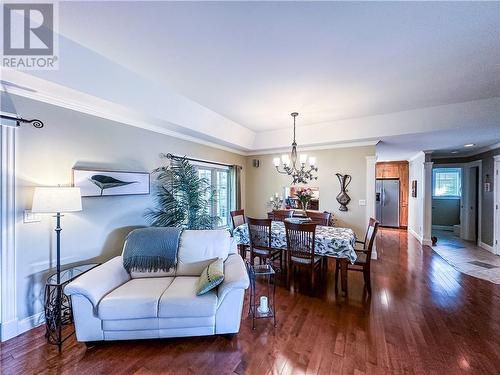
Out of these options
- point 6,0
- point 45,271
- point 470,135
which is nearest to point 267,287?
point 45,271

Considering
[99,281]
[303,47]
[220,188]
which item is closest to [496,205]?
[303,47]

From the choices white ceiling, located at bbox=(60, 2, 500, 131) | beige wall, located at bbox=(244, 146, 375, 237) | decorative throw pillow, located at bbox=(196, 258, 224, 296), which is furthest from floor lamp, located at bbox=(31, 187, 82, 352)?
beige wall, located at bbox=(244, 146, 375, 237)

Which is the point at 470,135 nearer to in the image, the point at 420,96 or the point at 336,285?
the point at 420,96

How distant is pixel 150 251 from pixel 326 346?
2.00 meters

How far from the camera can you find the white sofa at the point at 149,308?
190 cm

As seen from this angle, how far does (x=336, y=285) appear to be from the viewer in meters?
3.18

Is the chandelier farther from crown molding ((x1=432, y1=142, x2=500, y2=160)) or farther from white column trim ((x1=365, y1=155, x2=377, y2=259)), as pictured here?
crown molding ((x1=432, y1=142, x2=500, y2=160))

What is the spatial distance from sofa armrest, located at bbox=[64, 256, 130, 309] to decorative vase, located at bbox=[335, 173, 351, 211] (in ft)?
13.3

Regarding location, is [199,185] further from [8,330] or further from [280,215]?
[8,330]

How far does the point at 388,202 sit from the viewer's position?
748 cm

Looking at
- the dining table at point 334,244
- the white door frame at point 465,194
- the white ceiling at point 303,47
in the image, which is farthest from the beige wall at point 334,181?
the white door frame at point 465,194

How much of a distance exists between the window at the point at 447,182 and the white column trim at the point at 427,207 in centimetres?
249

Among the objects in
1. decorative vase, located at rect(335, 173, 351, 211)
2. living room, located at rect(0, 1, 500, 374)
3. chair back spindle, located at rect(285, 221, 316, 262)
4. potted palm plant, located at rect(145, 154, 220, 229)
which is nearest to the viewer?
living room, located at rect(0, 1, 500, 374)

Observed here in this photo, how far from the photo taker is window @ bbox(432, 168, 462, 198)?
7367 millimetres
